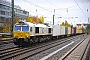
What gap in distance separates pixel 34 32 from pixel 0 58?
35.1 feet

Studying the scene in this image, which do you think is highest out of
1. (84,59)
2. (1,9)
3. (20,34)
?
(1,9)

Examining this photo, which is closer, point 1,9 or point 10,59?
point 10,59

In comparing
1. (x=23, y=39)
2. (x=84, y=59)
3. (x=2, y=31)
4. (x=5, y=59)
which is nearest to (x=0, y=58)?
(x=5, y=59)

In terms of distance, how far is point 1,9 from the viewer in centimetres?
8894

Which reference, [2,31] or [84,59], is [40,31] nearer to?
[84,59]

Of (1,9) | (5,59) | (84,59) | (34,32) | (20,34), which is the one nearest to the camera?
(5,59)

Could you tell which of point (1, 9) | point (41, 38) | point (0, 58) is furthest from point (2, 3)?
point (0, 58)

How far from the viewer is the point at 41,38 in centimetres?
2780

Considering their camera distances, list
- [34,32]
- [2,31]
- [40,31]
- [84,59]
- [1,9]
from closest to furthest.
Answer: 1. [84,59]
2. [34,32]
3. [40,31]
4. [2,31]
5. [1,9]

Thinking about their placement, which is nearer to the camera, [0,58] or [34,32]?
[0,58]

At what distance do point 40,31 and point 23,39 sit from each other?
493 cm

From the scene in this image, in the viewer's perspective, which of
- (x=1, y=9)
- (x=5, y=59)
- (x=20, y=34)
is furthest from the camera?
(x=1, y=9)

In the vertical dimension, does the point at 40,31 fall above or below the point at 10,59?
above

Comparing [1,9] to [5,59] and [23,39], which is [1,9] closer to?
[23,39]
